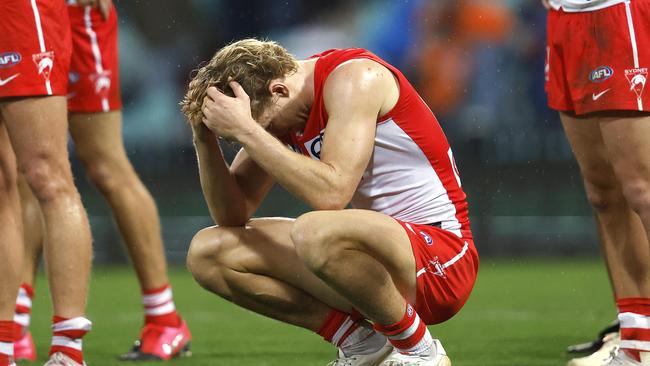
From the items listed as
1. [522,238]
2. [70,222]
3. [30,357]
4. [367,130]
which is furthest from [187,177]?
[367,130]

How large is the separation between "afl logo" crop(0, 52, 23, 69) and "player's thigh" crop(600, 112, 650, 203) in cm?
206

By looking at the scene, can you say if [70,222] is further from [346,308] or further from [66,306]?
[346,308]

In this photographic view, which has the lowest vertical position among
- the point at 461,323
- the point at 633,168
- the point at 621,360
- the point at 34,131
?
the point at 461,323

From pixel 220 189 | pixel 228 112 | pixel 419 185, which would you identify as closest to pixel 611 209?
pixel 419 185

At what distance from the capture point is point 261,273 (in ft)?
12.9

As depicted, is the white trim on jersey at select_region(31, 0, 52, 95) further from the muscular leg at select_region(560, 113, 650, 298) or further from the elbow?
the muscular leg at select_region(560, 113, 650, 298)

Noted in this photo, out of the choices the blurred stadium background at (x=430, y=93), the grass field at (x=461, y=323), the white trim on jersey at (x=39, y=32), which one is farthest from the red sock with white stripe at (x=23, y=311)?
the blurred stadium background at (x=430, y=93)

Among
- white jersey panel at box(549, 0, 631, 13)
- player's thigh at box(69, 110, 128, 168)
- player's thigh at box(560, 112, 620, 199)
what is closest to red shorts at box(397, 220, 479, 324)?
player's thigh at box(560, 112, 620, 199)

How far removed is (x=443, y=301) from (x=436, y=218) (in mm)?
274

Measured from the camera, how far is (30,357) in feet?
15.6

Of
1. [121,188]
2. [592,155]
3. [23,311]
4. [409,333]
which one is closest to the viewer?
[409,333]

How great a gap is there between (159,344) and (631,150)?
6.93 feet

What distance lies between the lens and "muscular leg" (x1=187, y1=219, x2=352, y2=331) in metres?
3.89

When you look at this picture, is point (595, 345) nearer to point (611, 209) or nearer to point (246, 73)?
point (611, 209)
